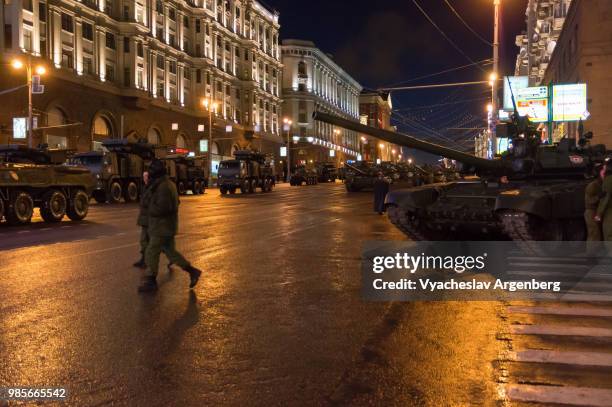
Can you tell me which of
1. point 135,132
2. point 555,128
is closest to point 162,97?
point 135,132

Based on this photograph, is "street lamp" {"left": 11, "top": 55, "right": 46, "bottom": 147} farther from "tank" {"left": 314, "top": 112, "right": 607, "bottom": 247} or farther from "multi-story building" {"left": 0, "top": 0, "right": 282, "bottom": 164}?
"tank" {"left": 314, "top": 112, "right": 607, "bottom": 247}

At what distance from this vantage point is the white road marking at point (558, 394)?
4051mm

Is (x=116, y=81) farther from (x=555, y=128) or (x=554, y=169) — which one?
(x=554, y=169)

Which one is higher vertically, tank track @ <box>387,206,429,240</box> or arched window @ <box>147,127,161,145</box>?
arched window @ <box>147,127,161,145</box>

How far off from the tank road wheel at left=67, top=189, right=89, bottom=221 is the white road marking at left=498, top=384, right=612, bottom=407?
17.0 meters

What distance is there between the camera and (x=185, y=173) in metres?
40.6

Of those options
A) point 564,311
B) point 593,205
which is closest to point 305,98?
point 593,205

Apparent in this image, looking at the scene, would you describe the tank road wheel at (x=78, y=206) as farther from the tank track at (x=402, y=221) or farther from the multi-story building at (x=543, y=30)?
the multi-story building at (x=543, y=30)

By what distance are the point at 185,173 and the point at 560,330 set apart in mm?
36440

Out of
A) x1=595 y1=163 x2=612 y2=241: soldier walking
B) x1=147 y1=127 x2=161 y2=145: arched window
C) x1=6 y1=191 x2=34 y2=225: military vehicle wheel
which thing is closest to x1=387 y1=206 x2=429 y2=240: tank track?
x1=595 y1=163 x2=612 y2=241: soldier walking

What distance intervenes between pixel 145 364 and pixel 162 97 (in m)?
55.4

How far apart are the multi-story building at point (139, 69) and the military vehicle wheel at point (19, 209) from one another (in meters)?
22.9

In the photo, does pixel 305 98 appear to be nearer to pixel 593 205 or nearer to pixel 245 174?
pixel 245 174

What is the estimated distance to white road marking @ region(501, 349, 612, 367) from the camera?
4.91 m
